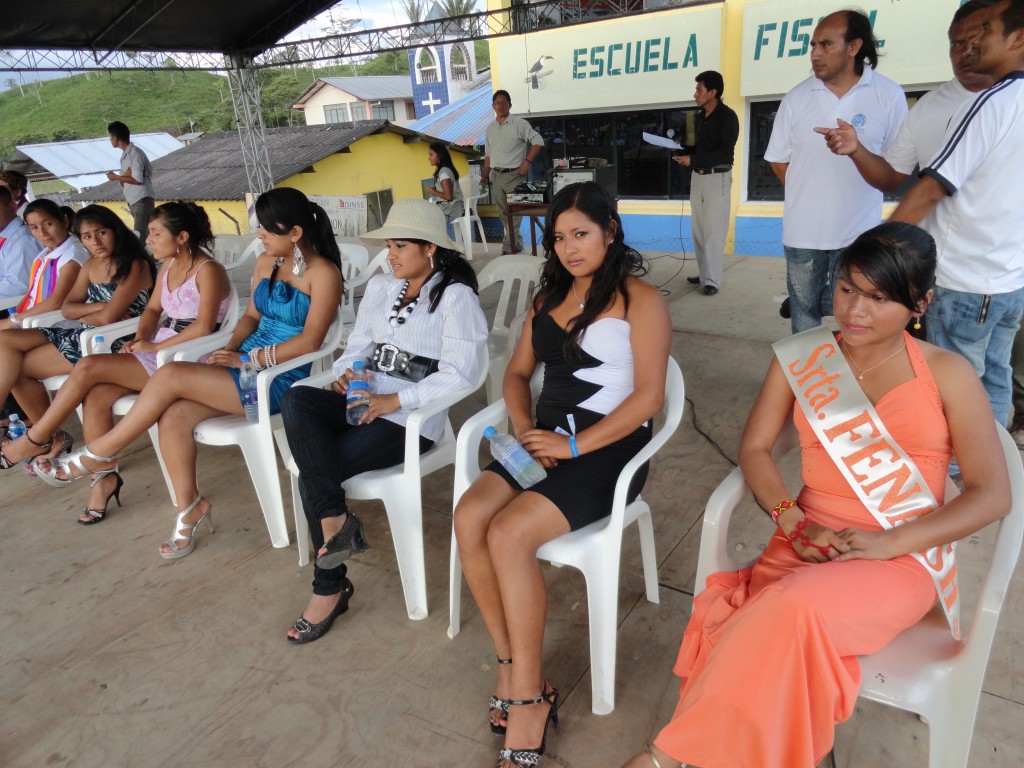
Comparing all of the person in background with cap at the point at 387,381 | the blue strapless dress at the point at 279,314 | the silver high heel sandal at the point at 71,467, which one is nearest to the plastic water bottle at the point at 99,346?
the silver high heel sandal at the point at 71,467

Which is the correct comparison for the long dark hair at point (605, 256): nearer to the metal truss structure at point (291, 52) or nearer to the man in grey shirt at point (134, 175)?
the metal truss structure at point (291, 52)

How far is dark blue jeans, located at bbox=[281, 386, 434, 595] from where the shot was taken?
6.72ft

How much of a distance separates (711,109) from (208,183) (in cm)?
1312

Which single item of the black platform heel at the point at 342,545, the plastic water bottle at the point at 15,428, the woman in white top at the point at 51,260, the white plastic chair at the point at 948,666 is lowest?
the plastic water bottle at the point at 15,428

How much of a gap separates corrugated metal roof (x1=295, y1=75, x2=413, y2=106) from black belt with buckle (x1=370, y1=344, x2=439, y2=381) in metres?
31.8

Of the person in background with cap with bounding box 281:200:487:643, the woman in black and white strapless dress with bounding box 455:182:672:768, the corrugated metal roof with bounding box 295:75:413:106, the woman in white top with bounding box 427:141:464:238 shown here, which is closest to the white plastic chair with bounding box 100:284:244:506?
the person in background with cap with bounding box 281:200:487:643

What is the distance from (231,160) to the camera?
16.2 meters

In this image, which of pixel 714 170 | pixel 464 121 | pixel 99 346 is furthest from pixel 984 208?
pixel 464 121

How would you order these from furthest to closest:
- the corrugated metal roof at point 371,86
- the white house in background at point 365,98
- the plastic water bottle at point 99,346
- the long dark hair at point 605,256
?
1. the white house in background at point 365,98
2. the corrugated metal roof at point 371,86
3. the plastic water bottle at point 99,346
4. the long dark hair at point 605,256

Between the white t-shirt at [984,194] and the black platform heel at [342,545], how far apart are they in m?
2.01

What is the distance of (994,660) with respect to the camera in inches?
69.6

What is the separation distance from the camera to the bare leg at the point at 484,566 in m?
1.71

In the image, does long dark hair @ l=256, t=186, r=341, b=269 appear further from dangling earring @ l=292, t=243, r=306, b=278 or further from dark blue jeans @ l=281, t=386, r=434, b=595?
dark blue jeans @ l=281, t=386, r=434, b=595

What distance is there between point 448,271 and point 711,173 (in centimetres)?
342
